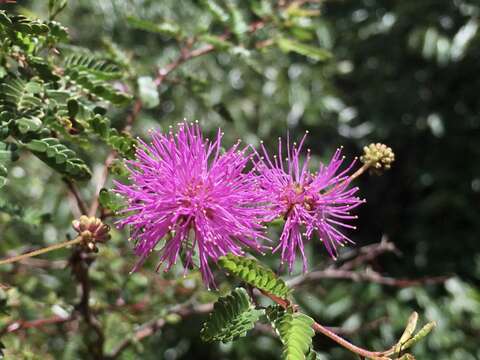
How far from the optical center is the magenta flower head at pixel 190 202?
3.58 ft

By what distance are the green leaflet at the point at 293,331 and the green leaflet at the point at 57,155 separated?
442mm

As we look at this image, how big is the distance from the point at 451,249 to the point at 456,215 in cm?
18

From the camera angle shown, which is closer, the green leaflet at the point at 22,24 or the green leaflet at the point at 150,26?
the green leaflet at the point at 22,24

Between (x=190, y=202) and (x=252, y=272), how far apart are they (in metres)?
0.18

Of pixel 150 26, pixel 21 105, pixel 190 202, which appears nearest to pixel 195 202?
pixel 190 202

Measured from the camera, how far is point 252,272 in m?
1.02

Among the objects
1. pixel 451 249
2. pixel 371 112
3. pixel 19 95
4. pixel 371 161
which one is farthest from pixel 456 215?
pixel 19 95

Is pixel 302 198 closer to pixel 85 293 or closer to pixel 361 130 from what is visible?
pixel 85 293

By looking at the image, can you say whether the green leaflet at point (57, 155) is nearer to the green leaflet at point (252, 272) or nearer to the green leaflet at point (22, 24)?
the green leaflet at point (22, 24)

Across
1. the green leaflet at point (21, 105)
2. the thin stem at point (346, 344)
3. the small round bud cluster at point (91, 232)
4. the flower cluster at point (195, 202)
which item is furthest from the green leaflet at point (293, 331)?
the green leaflet at point (21, 105)

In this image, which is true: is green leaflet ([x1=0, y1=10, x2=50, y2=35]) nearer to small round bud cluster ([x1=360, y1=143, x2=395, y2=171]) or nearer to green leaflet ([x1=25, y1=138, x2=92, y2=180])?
green leaflet ([x1=25, y1=138, x2=92, y2=180])

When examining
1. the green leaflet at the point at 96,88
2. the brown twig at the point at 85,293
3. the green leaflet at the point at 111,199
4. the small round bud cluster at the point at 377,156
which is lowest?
the brown twig at the point at 85,293

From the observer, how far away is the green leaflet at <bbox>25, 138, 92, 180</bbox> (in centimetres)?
110

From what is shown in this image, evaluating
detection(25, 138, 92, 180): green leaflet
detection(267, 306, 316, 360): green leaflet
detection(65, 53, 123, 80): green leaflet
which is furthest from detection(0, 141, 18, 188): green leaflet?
detection(267, 306, 316, 360): green leaflet
